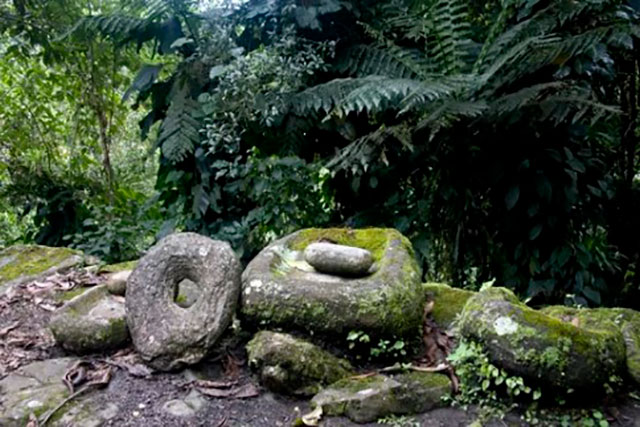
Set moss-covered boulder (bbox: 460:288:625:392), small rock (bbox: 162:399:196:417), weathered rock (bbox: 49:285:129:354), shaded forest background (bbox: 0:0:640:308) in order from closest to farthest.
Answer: moss-covered boulder (bbox: 460:288:625:392)
small rock (bbox: 162:399:196:417)
weathered rock (bbox: 49:285:129:354)
shaded forest background (bbox: 0:0:640:308)

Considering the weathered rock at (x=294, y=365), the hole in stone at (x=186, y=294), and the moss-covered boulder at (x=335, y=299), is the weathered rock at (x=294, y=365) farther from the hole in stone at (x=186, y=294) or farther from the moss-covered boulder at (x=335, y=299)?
the hole in stone at (x=186, y=294)

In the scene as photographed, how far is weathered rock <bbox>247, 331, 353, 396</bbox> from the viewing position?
1.44m

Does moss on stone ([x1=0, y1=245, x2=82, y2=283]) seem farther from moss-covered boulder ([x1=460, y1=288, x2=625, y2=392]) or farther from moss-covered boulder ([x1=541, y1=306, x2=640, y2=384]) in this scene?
moss-covered boulder ([x1=541, y1=306, x2=640, y2=384])

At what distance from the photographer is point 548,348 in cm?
127

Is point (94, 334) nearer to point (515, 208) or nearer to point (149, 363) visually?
point (149, 363)

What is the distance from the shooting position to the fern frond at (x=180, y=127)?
2.54 metres

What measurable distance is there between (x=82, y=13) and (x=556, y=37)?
3485 mm

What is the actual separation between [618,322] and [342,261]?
0.91m

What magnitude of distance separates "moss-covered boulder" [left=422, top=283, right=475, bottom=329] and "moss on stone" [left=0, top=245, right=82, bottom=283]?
1.92 metres

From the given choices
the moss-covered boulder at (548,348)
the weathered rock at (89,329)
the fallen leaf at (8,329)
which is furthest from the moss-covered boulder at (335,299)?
the fallen leaf at (8,329)

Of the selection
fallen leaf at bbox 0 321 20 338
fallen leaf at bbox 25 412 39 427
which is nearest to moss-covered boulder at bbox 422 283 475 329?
fallen leaf at bbox 25 412 39 427

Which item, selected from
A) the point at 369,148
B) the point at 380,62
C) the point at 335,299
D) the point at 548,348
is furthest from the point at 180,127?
the point at 548,348

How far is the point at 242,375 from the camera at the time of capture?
154cm

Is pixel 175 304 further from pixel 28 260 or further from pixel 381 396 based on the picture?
pixel 28 260
